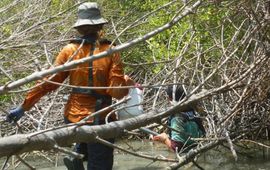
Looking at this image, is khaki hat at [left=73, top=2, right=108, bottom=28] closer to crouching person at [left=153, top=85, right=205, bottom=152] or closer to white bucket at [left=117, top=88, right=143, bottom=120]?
white bucket at [left=117, top=88, right=143, bottom=120]

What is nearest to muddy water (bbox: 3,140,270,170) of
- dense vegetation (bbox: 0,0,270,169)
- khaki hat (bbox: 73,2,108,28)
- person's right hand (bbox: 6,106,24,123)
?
dense vegetation (bbox: 0,0,270,169)

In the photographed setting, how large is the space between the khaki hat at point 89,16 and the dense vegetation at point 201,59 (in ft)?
0.56

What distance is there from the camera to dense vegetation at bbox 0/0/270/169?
223 inches

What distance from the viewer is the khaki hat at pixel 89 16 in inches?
204

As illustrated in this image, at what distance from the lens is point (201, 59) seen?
7895mm

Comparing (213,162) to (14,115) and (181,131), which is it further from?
(14,115)

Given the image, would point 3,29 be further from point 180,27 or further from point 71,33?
point 180,27

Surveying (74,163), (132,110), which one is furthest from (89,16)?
(74,163)

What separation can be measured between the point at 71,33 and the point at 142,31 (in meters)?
1.23

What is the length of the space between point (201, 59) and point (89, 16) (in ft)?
9.65

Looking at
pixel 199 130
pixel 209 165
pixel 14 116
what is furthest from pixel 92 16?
pixel 209 165

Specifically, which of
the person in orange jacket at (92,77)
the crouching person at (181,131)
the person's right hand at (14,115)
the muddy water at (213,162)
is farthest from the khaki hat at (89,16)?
the muddy water at (213,162)

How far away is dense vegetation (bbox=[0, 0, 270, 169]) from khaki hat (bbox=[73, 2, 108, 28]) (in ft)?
0.56

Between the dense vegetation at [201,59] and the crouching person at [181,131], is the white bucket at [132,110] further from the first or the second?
the crouching person at [181,131]
